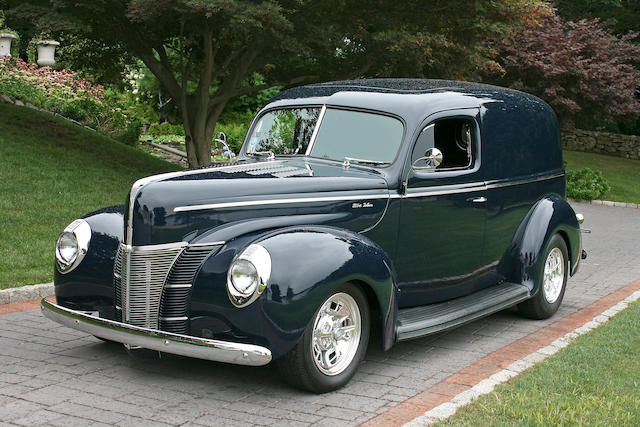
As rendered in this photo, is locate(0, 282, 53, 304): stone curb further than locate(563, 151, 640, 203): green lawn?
No

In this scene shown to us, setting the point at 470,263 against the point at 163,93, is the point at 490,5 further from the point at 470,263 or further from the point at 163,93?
the point at 163,93

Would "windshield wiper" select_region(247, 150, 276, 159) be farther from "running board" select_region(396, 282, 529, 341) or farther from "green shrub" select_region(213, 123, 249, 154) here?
"green shrub" select_region(213, 123, 249, 154)

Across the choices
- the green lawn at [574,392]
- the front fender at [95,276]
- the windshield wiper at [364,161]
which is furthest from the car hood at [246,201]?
the green lawn at [574,392]

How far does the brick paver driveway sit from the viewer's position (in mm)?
4914

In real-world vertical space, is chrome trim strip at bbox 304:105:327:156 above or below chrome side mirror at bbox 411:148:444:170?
above

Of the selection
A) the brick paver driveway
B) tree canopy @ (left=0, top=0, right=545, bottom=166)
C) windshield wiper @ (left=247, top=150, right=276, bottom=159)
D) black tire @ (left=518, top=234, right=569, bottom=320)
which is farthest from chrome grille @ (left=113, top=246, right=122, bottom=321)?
tree canopy @ (left=0, top=0, right=545, bottom=166)

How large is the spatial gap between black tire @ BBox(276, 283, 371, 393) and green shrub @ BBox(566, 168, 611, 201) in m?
16.6

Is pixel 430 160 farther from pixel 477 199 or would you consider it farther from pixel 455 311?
pixel 455 311

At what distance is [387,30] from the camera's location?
625 inches

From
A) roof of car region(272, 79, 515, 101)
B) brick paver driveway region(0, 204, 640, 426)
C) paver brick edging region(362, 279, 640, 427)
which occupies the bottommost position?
brick paver driveway region(0, 204, 640, 426)

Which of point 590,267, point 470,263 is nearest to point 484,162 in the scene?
point 470,263

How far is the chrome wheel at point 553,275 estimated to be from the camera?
26.0ft

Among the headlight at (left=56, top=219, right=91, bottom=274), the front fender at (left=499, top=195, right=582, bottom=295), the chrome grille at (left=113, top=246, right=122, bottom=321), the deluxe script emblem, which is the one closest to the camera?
A: the chrome grille at (left=113, top=246, right=122, bottom=321)

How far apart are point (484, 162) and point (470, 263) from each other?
904 millimetres
